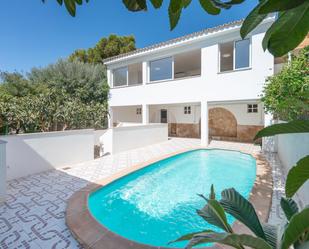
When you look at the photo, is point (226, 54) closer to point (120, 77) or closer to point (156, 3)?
point (120, 77)

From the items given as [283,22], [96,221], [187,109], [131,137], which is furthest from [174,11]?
[187,109]

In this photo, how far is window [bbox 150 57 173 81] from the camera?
13610mm

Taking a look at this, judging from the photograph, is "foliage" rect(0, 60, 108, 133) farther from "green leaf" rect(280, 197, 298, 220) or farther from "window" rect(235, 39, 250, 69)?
"window" rect(235, 39, 250, 69)

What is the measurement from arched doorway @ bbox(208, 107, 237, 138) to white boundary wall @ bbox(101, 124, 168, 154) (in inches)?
206

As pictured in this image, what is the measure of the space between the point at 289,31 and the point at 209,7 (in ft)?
1.99

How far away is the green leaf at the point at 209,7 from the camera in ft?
3.89

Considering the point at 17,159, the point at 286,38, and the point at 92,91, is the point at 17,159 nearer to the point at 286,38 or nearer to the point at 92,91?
the point at 286,38

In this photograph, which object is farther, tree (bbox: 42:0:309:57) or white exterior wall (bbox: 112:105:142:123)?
white exterior wall (bbox: 112:105:142:123)

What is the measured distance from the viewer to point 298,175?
0.93 m

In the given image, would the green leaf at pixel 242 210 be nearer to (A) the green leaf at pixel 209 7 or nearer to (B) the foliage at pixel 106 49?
(A) the green leaf at pixel 209 7

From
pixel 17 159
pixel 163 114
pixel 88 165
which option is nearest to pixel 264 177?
pixel 88 165

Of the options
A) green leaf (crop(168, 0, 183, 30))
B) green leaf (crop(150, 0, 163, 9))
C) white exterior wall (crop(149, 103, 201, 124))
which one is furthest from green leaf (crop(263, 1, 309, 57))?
white exterior wall (crop(149, 103, 201, 124))

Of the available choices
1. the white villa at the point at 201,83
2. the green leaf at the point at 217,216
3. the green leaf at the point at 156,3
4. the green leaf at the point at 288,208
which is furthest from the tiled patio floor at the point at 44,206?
the white villa at the point at 201,83

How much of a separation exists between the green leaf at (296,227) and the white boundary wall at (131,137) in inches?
379
